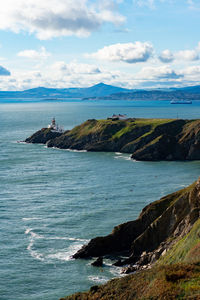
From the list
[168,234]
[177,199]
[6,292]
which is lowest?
[6,292]

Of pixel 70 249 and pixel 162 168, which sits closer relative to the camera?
pixel 70 249

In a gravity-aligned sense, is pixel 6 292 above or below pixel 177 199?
below

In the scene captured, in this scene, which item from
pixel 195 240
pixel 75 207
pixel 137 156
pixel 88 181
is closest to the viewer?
pixel 195 240

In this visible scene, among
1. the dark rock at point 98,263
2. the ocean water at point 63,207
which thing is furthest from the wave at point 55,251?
the dark rock at point 98,263

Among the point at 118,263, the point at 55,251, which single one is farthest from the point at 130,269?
the point at 55,251

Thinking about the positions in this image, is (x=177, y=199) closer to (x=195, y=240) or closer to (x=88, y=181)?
(x=195, y=240)

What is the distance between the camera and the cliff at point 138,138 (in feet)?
427

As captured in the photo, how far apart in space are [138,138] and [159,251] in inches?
3893

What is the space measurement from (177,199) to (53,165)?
6749cm

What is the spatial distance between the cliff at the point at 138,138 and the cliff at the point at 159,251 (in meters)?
70.8

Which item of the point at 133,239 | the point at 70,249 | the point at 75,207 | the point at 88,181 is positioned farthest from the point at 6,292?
the point at 88,181

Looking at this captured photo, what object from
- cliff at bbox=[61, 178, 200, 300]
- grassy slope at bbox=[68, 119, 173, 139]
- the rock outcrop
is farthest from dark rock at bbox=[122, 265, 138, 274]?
grassy slope at bbox=[68, 119, 173, 139]

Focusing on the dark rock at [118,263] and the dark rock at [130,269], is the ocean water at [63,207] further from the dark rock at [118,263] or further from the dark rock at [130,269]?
the dark rock at [130,269]

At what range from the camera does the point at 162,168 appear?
113 metres
